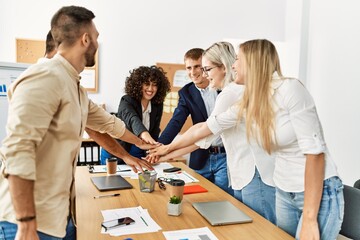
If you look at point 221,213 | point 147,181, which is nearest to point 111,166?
point 147,181

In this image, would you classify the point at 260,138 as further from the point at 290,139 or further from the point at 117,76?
the point at 117,76

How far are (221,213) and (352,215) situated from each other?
658 mm

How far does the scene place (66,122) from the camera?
49.9 inches

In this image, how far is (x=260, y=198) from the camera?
1887mm

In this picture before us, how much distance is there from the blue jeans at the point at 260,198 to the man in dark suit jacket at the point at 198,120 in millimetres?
482

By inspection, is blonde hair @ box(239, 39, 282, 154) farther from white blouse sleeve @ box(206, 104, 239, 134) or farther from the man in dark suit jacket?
the man in dark suit jacket

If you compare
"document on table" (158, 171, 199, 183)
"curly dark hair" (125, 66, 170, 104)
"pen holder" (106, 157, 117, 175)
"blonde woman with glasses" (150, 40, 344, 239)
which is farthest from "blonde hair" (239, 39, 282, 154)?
Result: "curly dark hair" (125, 66, 170, 104)

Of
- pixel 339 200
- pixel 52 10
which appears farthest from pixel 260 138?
pixel 52 10

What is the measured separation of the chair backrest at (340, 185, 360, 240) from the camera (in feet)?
5.35

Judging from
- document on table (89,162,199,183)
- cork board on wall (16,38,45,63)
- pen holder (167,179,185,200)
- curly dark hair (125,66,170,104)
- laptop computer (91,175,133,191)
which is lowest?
document on table (89,162,199,183)

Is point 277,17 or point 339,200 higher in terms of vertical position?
point 277,17

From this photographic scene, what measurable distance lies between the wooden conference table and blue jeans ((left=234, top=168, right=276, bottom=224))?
0.11m

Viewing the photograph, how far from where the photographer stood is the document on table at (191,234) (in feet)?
4.54

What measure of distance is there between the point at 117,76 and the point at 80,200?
8.93 feet
